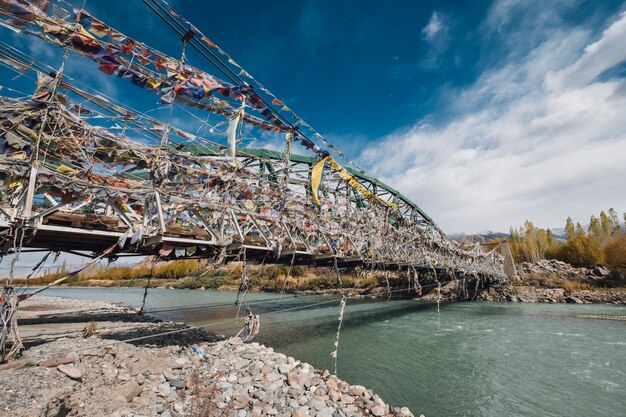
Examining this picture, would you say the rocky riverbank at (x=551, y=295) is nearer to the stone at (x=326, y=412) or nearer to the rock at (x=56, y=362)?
the stone at (x=326, y=412)

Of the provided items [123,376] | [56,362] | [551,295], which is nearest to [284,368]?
[123,376]

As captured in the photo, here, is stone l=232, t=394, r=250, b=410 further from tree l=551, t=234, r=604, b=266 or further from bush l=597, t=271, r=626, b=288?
tree l=551, t=234, r=604, b=266

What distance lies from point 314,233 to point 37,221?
28.5 feet

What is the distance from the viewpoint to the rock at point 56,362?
6.38 metres

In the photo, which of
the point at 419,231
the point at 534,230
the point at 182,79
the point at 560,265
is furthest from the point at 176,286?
the point at 534,230

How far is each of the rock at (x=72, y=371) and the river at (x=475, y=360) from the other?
366 centimetres

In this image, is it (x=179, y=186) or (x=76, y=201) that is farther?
(x=179, y=186)

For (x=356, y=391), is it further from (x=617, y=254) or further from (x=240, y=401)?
(x=617, y=254)

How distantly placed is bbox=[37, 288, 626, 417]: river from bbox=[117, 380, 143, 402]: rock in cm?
328

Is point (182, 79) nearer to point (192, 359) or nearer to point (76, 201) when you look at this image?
point (76, 201)

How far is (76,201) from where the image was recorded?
18.7 ft

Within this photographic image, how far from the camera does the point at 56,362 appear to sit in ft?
21.3

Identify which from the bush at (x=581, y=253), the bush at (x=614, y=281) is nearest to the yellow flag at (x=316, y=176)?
the bush at (x=614, y=281)

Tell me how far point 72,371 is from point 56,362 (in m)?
0.76
